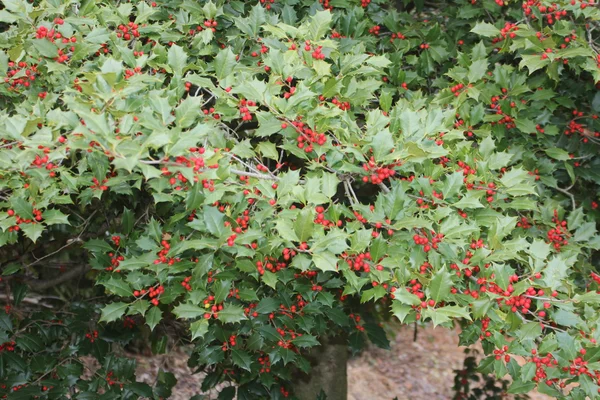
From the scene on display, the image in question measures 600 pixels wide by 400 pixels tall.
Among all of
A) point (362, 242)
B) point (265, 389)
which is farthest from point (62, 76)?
point (265, 389)

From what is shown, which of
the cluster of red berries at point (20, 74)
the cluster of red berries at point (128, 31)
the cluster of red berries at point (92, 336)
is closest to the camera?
the cluster of red berries at point (20, 74)

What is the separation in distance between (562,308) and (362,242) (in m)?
0.87

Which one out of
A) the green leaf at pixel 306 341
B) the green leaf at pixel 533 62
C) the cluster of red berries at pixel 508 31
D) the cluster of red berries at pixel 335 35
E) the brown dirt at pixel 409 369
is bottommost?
the brown dirt at pixel 409 369

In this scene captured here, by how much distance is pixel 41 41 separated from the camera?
2.49 m

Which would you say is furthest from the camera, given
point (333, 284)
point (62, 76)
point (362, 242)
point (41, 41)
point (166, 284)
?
point (333, 284)

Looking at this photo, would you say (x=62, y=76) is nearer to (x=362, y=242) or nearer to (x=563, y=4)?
(x=362, y=242)

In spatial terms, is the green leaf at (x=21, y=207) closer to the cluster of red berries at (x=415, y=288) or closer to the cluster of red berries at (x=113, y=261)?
the cluster of red berries at (x=113, y=261)

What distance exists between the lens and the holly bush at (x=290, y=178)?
222cm

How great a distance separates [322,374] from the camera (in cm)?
436

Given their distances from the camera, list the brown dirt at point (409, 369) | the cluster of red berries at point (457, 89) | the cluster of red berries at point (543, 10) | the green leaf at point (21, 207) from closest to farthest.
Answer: the green leaf at point (21, 207), the cluster of red berries at point (543, 10), the cluster of red berries at point (457, 89), the brown dirt at point (409, 369)

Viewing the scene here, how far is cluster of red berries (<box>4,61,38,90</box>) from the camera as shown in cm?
257

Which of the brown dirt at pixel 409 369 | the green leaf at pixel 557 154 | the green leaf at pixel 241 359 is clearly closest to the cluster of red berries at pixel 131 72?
the green leaf at pixel 241 359

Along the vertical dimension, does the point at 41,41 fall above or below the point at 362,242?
above

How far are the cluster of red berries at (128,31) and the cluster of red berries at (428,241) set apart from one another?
5.42ft
